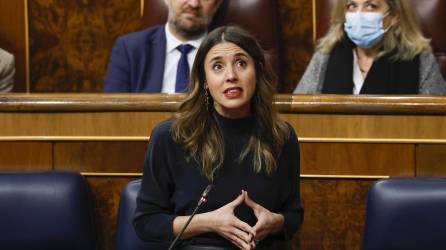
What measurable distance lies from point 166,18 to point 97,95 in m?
0.48

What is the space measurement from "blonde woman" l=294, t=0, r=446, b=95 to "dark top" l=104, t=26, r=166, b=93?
22 cm

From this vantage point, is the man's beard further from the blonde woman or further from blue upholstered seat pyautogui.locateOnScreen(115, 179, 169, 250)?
blue upholstered seat pyautogui.locateOnScreen(115, 179, 169, 250)

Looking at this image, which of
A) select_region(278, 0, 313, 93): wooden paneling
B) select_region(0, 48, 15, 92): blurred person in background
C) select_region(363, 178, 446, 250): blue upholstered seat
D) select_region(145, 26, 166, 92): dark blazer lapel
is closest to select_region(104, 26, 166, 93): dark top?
select_region(145, 26, 166, 92): dark blazer lapel

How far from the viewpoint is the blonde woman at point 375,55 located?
51.3 inches

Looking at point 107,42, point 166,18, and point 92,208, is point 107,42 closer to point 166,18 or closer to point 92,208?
point 166,18

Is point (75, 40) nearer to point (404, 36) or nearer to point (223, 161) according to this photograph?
point (404, 36)

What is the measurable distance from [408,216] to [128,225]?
28 centimetres

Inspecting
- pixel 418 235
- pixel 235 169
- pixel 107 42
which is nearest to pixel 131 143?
pixel 235 169

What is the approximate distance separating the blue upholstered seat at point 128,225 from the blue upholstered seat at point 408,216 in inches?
8.5

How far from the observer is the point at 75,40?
1.60 meters

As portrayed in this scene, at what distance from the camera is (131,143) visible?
38.6 inches

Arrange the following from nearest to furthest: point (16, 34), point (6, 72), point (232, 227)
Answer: point (232, 227) < point (6, 72) < point (16, 34)

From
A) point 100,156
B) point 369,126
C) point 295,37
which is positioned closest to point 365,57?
point 295,37

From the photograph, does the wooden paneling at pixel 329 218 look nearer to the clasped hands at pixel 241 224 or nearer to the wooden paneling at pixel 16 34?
the clasped hands at pixel 241 224
